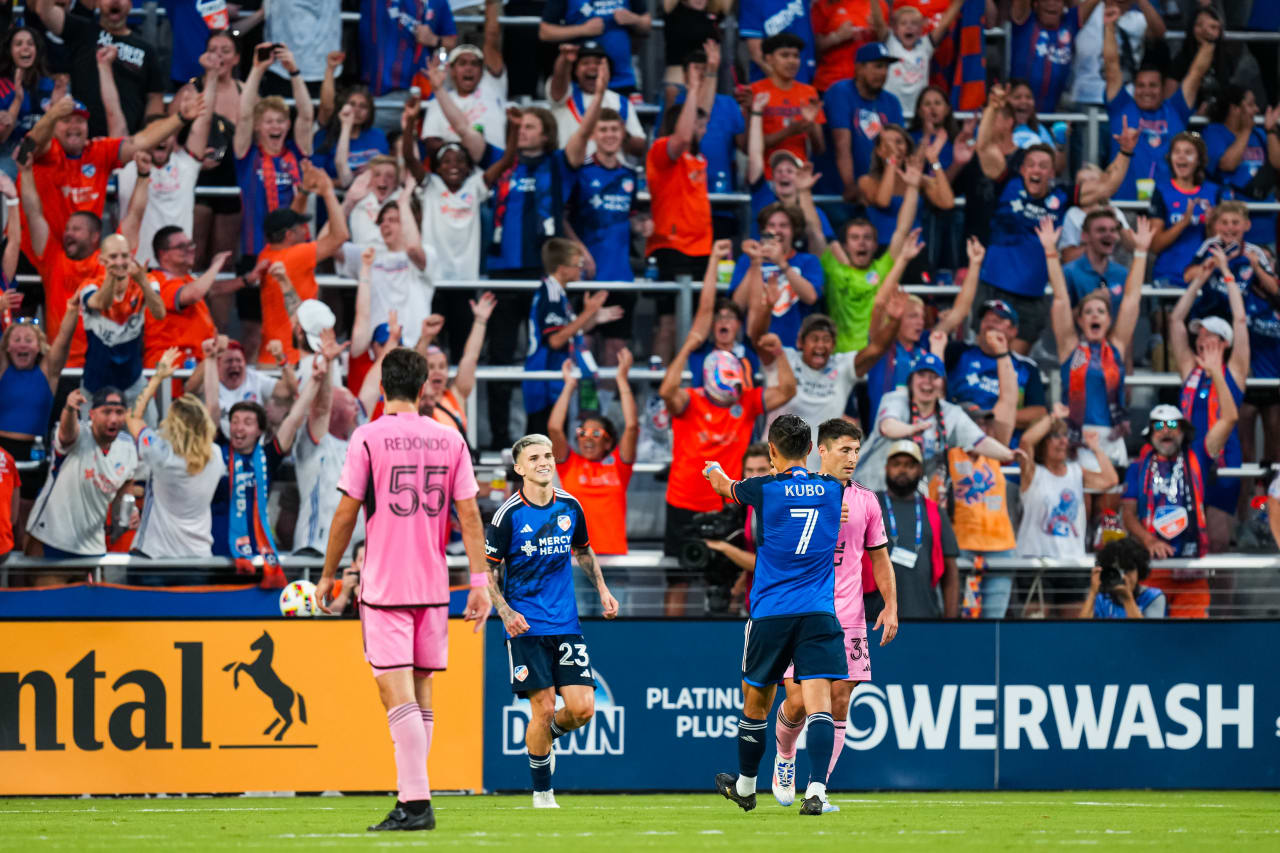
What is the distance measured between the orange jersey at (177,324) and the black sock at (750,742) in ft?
24.8

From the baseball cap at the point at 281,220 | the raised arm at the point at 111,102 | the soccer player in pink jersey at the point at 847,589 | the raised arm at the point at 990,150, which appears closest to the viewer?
the soccer player in pink jersey at the point at 847,589

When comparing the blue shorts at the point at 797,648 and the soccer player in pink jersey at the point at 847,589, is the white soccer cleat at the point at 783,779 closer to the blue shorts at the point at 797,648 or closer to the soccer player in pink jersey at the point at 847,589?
the soccer player in pink jersey at the point at 847,589

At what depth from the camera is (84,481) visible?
13383mm

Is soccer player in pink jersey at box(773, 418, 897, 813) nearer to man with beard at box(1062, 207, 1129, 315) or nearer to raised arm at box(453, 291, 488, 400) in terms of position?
raised arm at box(453, 291, 488, 400)

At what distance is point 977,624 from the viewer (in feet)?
41.5

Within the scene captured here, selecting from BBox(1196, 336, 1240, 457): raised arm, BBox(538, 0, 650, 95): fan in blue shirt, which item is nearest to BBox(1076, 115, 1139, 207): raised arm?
BBox(1196, 336, 1240, 457): raised arm

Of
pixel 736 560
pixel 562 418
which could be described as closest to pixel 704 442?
→ pixel 562 418

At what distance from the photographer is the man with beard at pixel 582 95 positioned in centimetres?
1652

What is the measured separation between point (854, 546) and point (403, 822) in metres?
3.44

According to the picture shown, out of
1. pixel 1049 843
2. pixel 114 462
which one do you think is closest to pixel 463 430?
pixel 114 462

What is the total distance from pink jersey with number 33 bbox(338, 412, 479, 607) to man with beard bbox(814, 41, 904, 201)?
10.2 m

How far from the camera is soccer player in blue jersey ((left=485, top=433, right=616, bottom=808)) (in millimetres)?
9586

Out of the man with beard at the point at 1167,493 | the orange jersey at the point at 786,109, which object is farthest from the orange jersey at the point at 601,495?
the man with beard at the point at 1167,493

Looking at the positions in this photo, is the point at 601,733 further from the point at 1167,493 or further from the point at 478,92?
the point at 478,92
